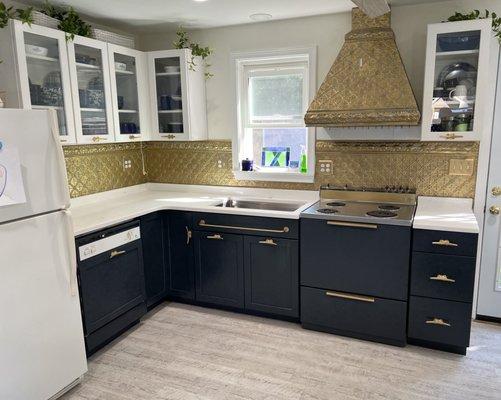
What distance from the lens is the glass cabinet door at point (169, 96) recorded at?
358cm

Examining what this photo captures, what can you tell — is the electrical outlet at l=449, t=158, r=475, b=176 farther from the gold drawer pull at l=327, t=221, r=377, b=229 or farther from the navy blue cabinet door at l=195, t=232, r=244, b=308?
Result: the navy blue cabinet door at l=195, t=232, r=244, b=308

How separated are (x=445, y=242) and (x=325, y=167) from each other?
47.9 inches

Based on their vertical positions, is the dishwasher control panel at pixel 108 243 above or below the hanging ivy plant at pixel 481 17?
below

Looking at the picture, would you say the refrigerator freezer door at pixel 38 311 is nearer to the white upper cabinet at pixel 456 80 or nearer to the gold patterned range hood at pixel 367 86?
the gold patterned range hood at pixel 367 86

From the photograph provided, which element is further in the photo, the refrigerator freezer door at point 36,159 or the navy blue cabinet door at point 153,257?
the navy blue cabinet door at point 153,257

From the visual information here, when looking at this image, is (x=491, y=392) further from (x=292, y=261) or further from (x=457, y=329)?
(x=292, y=261)

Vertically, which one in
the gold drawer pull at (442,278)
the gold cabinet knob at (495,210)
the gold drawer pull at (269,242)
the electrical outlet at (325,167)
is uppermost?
the electrical outlet at (325,167)

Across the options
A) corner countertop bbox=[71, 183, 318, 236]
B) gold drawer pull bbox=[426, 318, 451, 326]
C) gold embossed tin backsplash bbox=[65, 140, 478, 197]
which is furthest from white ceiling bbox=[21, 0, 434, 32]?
gold drawer pull bbox=[426, 318, 451, 326]

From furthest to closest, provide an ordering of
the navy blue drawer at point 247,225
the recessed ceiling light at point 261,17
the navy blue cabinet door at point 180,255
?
1. the navy blue cabinet door at point 180,255
2. the recessed ceiling light at point 261,17
3. the navy blue drawer at point 247,225

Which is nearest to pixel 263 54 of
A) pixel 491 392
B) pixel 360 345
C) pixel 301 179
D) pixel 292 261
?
pixel 301 179

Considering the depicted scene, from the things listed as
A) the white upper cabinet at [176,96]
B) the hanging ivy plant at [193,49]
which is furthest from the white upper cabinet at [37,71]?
the hanging ivy plant at [193,49]

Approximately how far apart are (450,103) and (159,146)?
265 cm

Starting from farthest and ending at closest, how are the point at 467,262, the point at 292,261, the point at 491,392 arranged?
1. the point at 292,261
2. the point at 467,262
3. the point at 491,392

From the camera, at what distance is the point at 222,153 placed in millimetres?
3816
